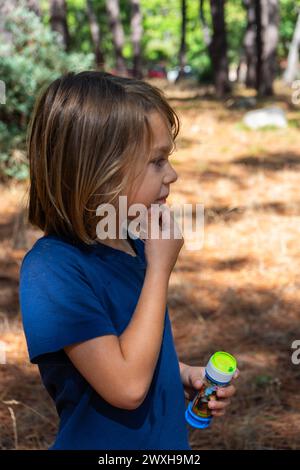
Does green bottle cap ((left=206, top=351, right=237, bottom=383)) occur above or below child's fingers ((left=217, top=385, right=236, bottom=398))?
above

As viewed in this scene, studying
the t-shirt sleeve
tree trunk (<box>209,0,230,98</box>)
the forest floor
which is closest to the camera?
the t-shirt sleeve

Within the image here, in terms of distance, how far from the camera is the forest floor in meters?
2.95

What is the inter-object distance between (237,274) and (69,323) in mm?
3533

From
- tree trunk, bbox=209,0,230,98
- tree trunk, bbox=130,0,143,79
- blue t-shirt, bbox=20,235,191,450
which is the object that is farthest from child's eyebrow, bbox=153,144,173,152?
tree trunk, bbox=130,0,143,79

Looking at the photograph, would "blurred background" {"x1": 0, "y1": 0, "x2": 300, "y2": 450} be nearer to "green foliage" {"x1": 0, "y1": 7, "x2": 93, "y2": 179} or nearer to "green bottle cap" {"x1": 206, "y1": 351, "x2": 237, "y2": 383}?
"green foliage" {"x1": 0, "y1": 7, "x2": 93, "y2": 179}

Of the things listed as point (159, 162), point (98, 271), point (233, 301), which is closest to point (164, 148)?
point (159, 162)

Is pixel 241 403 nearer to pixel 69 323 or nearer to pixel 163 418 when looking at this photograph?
pixel 163 418

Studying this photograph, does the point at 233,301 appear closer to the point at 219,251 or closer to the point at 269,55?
the point at 219,251

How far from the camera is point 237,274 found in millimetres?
4738

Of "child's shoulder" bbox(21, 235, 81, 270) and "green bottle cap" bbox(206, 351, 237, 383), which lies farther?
"green bottle cap" bbox(206, 351, 237, 383)

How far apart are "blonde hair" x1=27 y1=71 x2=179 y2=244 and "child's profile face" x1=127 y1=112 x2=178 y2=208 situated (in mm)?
23

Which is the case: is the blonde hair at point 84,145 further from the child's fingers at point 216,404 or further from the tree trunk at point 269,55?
the tree trunk at point 269,55

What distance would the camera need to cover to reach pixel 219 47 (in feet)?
48.9
